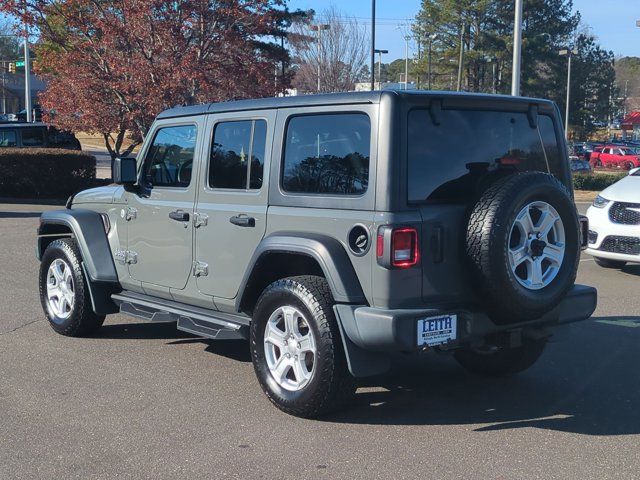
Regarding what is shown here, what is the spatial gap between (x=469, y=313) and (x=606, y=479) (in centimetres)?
118

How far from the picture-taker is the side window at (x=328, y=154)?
15.8ft

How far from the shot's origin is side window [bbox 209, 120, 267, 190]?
18.1ft

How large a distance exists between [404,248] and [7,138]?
23.1 meters

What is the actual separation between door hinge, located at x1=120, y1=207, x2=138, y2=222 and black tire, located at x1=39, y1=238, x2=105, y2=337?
2.09 ft

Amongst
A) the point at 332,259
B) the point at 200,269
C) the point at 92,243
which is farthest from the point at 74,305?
the point at 332,259

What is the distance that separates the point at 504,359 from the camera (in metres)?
5.91

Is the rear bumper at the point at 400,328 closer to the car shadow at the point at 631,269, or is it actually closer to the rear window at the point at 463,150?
the rear window at the point at 463,150

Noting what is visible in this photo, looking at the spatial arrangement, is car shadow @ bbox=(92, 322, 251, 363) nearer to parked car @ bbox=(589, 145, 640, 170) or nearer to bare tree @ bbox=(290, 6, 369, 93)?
bare tree @ bbox=(290, 6, 369, 93)

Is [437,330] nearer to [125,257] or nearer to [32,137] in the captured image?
[125,257]

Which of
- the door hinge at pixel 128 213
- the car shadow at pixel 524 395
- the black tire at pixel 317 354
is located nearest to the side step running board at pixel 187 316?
the black tire at pixel 317 354

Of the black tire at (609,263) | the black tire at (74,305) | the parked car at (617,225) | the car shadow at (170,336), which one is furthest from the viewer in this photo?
the black tire at (609,263)

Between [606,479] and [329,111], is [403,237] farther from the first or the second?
[606,479]

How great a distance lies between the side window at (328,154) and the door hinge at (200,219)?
79 cm

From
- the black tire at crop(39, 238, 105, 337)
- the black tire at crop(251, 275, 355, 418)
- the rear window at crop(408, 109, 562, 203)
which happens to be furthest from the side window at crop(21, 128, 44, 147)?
the rear window at crop(408, 109, 562, 203)
